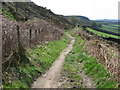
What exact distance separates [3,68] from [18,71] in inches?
35.3

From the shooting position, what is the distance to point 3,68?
8.21m

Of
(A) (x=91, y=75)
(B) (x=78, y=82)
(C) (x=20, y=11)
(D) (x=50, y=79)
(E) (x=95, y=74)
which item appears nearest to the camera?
(B) (x=78, y=82)

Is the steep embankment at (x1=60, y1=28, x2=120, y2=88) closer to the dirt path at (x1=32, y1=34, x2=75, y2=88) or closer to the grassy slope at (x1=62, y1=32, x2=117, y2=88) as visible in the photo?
the grassy slope at (x1=62, y1=32, x2=117, y2=88)

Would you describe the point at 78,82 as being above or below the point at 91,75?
below

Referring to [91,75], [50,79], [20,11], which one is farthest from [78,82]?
[20,11]

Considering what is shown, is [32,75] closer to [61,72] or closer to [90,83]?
[61,72]

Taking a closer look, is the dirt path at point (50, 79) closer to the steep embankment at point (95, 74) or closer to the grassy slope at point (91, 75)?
the steep embankment at point (95, 74)

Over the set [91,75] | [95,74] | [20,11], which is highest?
[20,11]

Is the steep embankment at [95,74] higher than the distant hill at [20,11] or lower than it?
lower

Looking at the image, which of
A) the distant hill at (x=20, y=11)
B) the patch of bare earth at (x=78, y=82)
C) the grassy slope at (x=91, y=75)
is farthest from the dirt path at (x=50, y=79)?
the distant hill at (x=20, y=11)

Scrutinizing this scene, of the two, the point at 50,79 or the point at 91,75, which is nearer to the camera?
the point at 50,79

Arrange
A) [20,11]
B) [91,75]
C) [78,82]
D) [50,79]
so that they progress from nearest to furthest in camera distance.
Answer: [78,82]
[50,79]
[91,75]
[20,11]

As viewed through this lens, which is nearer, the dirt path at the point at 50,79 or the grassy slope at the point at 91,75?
the grassy slope at the point at 91,75

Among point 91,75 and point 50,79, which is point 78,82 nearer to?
point 91,75
